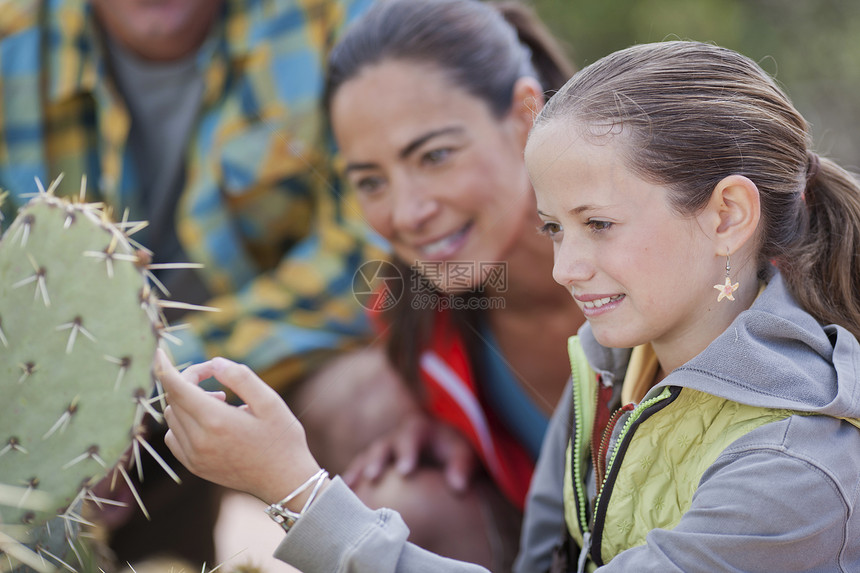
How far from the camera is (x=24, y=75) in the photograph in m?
1.71

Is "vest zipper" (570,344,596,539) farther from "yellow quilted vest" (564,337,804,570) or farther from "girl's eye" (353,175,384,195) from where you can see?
"girl's eye" (353,175,384,195)

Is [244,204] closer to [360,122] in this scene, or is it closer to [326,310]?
[326,310]

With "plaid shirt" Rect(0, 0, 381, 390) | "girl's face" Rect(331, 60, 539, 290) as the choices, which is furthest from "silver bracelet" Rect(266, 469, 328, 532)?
"plaid shirt" Rect(0, 0, 381, 390)

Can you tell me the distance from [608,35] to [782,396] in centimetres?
443

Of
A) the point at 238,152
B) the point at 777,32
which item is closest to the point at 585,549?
the point at 238,152

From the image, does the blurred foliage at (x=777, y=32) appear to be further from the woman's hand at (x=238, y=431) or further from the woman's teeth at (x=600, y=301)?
the woman's hand at (x=238, y=431)

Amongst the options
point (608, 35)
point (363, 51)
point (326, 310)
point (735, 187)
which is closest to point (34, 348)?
point (735, 187)

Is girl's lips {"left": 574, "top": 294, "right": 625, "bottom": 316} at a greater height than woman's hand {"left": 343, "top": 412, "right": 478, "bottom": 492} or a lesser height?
greater

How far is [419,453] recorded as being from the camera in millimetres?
1322

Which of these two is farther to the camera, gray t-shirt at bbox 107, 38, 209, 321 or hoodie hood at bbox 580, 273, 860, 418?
gray t-shirt at bbox 107, 38, 209, 321

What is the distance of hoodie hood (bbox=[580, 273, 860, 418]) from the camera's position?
0.68 m

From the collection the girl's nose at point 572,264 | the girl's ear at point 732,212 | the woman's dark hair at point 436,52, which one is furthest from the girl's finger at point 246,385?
the woman's dark hair at point 436,52

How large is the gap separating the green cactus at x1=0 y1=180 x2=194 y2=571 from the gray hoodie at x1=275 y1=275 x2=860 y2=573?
188mm

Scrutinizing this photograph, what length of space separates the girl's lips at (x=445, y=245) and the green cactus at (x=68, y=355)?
0.58 metres
